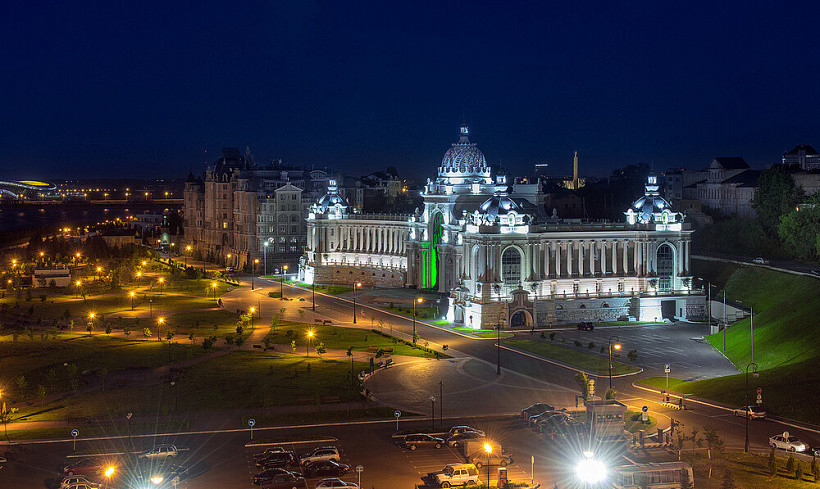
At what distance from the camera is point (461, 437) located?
52688 mm

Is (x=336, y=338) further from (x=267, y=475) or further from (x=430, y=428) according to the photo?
(x=267, y=475)

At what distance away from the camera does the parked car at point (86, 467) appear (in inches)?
1887

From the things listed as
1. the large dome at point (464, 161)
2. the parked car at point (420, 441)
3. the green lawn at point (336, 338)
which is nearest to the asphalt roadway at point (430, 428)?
the parked car at point (420, 441)

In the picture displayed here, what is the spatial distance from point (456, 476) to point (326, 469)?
21.7ft

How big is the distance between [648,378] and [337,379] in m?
23.0

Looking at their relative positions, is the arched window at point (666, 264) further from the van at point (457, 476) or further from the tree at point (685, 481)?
the van at point (457, 476)

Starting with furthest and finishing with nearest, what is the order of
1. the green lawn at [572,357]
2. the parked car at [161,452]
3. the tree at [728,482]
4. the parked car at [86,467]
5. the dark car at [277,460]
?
the green lawn at [572,357], the parked car at [161,452], the dark car at [277,460], the parked car at [86,467], the tree at [728,482]

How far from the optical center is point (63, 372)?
7150 centimetres

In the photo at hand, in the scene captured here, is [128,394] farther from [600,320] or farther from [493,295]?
[600,320]

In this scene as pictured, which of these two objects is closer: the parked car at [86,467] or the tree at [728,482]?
the tree at [728,482]

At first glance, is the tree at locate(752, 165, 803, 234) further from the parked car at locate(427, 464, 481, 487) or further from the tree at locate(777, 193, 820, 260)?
the parked car at locate(427, 464, 481, 487)

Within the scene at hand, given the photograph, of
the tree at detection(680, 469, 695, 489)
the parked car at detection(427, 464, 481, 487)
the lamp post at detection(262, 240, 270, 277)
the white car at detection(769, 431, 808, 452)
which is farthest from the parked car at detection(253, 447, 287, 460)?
the lamp post at detection(262, 240, 270, 277)

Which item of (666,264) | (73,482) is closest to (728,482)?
(73,482)

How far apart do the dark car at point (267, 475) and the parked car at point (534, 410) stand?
17.2 metres
